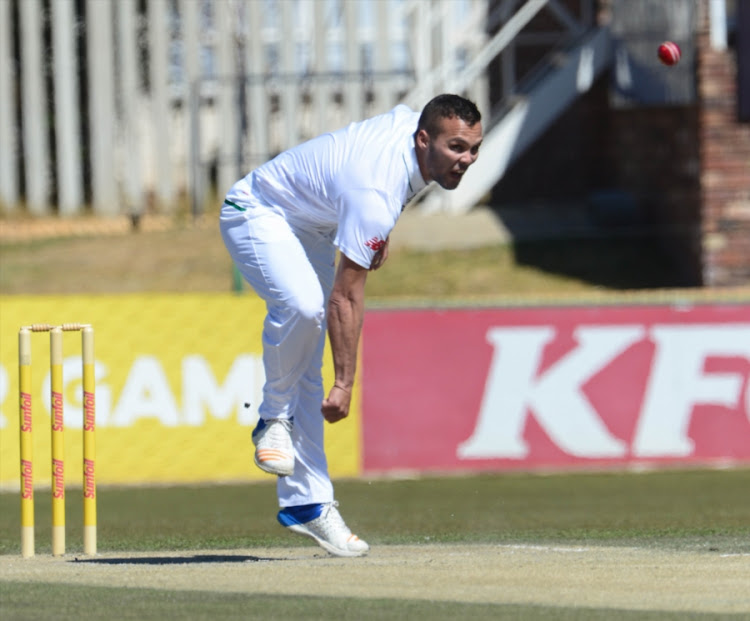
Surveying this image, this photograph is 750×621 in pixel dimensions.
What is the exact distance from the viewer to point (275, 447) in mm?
6273

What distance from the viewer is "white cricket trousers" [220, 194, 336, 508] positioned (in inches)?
244

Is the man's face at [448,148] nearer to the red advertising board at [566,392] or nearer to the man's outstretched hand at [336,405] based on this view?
the man's outstretched hand at [336,405]

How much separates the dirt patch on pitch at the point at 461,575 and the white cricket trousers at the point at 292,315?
410 millimetres

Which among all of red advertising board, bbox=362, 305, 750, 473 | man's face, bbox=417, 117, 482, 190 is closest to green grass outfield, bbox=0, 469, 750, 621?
red advertising board, bbox=362, 305, 750, 473

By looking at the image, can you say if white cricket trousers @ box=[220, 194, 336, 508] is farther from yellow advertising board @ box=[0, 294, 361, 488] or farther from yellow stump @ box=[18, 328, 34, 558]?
yellow advertising board @ box=[0, 294, 361, 488]

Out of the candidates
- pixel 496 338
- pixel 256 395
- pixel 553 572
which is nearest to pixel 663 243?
pixel 496 338

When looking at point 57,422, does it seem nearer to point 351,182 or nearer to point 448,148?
point 351,182

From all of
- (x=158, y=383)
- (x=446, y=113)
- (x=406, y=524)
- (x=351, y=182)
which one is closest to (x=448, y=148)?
(x=446, y=113)

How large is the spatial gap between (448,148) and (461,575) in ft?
4.96

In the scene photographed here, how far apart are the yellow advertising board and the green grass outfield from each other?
1.18 feet

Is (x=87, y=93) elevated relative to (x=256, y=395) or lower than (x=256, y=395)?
elevated

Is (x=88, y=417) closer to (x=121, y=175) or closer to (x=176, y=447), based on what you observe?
(x=176, y=447)

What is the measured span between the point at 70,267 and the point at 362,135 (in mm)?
12459

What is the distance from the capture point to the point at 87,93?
2194cm
